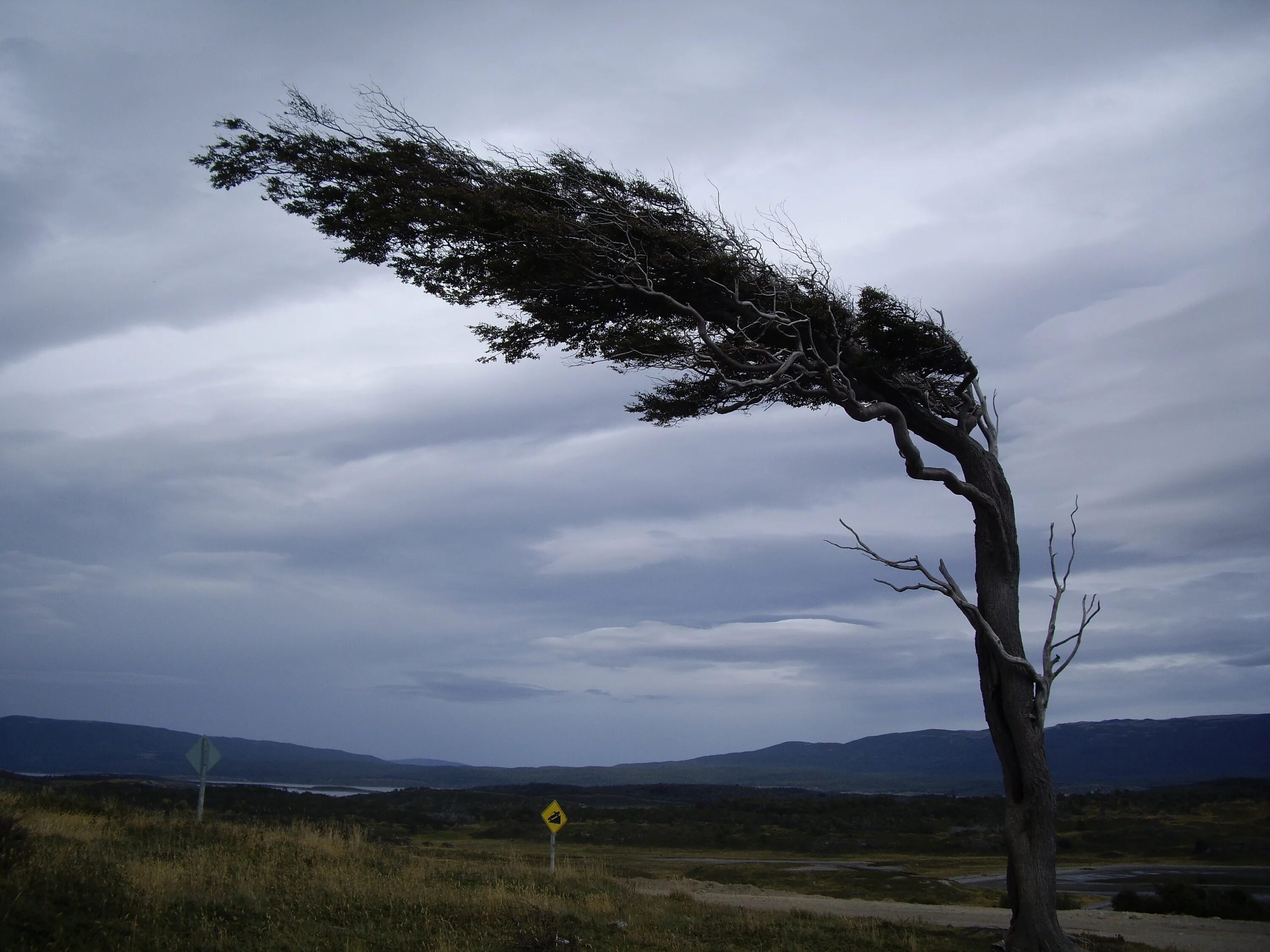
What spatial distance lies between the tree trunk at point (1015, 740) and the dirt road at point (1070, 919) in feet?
13.1

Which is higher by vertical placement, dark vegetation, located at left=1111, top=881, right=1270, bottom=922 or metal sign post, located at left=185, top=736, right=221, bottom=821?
metal sign post, located at left=185, top=736, right=221, bottom=821

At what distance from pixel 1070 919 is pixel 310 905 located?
1429cm

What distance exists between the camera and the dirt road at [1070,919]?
46.3ft

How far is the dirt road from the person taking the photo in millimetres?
14117

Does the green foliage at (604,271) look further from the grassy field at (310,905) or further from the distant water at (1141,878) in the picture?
the distant water at (1141,878)

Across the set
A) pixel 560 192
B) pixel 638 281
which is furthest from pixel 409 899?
pixel 560 192

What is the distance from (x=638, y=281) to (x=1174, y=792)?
73.4 m

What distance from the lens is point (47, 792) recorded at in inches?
782

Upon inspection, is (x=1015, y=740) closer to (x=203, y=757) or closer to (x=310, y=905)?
(x=310, y=905)

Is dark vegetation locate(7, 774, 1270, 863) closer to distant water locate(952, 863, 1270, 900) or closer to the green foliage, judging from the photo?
distant water locate(952, 863, 1270, 900)

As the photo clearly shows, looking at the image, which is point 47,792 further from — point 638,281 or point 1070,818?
point 1070,818

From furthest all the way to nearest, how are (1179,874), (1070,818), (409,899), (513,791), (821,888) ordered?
(513,791), (1070,818), (1179,874), (821,888), (409,899)

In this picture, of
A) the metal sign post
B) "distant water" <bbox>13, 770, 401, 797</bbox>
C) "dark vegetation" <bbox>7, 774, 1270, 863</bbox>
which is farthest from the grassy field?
"distant water" <bbox>13, 770, 401, 797</bbox>

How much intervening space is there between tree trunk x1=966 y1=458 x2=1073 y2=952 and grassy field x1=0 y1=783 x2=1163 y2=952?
3.57 ft
